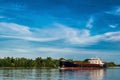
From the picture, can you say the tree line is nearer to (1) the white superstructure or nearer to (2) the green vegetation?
(2) the green vegetation

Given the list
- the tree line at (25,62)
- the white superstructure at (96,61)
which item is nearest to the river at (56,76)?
A: the white superstructure at (96,61)

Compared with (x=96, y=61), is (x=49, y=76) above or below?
below

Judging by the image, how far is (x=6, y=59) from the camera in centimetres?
18350

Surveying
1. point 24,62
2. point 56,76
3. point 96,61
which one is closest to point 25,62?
point 24,62

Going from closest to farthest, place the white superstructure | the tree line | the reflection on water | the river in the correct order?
the reflection on water → the river → the white superstructure → the tree line

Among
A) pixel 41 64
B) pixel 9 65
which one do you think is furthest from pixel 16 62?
pixel 41 64

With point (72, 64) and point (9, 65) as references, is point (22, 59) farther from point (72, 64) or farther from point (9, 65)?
point (72, 64)

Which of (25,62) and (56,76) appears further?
(25,62)

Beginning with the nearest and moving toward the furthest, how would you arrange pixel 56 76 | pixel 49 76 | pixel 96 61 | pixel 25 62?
pixel 49 76
pixel 56 76
pixel 96 61
pixel 25 62

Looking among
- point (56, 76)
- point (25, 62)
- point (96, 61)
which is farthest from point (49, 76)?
point (25, 62)

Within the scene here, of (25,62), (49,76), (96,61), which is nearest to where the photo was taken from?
(49,76)

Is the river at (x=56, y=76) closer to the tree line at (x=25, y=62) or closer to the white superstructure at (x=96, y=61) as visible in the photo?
the white superstructure at (x=96, y=61)

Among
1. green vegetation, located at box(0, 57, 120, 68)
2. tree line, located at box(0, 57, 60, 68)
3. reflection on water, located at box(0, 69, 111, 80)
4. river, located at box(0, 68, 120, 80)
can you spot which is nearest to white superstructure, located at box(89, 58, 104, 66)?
green vegetation, located at box(0, 57, 120, 68)

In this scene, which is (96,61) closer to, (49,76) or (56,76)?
(56,76)
